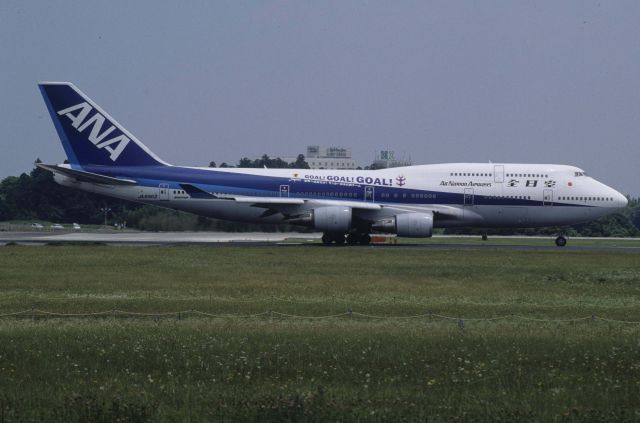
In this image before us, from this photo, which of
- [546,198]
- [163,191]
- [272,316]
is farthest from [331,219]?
[272,316]

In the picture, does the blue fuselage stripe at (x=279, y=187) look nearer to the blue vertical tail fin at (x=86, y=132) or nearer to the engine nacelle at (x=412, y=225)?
the blue vertical tail fin at (x=86, y=132)

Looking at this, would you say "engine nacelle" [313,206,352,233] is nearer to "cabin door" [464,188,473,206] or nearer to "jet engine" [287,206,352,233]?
"jet engine" [287,206,352,233]

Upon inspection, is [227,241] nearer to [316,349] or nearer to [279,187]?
[279,187]

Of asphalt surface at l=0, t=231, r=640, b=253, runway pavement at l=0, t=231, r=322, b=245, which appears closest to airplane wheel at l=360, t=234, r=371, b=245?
asphalt surface at l=0, t=231, r=640, b=253

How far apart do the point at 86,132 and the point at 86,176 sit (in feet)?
10.7

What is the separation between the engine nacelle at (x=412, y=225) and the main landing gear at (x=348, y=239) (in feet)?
9.63

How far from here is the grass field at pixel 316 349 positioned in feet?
38.2

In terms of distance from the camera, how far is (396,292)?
90.4 ft

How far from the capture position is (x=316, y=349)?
15508 mm

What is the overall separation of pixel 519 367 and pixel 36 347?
8.19 metres

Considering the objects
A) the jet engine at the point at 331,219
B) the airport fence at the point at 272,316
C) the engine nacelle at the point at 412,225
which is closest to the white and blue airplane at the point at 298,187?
the jet engine at the point at 331,219

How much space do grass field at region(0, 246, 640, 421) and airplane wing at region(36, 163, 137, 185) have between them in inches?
729

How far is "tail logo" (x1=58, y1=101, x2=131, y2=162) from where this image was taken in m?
51.3

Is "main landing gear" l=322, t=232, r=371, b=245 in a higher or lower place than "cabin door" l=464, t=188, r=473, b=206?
lower
